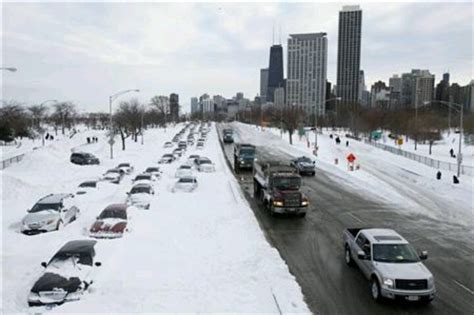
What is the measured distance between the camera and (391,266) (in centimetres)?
1251

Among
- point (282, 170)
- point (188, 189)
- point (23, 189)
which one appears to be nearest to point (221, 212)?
point (282, 170)

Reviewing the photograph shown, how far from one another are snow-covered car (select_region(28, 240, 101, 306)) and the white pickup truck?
8352 mm

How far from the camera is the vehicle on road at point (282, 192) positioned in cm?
2302

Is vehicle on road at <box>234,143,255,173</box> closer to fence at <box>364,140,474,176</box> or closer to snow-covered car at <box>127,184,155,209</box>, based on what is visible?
snow-covered car at <box>127,184,155,209</box>

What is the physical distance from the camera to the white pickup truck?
11.9 metres

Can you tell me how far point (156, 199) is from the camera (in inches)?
1026

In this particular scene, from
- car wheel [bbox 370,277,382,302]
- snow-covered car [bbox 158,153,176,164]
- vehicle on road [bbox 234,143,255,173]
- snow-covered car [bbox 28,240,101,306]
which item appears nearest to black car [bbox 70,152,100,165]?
snow-covered car [bbox 158,153,176,164]

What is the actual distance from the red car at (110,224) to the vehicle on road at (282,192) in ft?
26.9

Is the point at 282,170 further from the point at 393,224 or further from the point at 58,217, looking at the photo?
the point at 58,217

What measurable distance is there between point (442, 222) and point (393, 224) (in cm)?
321

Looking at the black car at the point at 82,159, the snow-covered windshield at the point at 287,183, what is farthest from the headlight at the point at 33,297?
the black car at the point at 82,159

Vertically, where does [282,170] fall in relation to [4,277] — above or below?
above

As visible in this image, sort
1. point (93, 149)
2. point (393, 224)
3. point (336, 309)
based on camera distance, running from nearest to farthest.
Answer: point (336, 309) → point (393, 224) → point (93, 149)

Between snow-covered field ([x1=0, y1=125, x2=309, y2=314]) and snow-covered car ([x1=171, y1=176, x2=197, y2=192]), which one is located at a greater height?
snow-covered car ([x1=171, y1=176, x2=197, y2=192])
